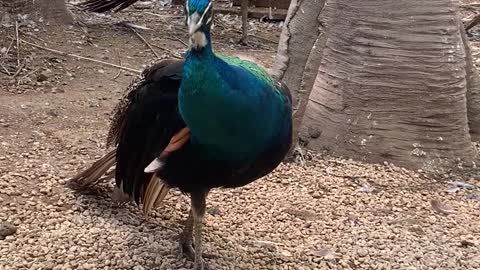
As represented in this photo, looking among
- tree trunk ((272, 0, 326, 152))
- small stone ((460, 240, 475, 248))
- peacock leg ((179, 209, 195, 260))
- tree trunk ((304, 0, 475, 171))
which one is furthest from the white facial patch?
tree trunk ((304, 0, 475, 171))

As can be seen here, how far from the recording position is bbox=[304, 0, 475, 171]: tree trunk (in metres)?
4.45

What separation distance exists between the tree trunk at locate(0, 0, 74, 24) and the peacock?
12.1 feet

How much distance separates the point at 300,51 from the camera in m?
4.29

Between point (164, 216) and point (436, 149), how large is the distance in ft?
6.16

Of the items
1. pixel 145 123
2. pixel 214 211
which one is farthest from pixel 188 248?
pixel 145 123

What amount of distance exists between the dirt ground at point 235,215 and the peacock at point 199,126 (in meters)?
0.27

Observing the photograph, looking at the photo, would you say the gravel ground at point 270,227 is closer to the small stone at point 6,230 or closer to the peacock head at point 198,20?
the small stone at point 6,230

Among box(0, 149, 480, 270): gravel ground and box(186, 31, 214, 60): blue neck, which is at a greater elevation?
box(186, 31, 214, 60): blue neck

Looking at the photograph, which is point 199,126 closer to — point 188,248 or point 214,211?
point 188,248

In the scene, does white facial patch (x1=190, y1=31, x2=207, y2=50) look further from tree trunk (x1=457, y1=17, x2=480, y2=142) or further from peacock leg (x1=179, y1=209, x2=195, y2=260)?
tree trunk (x1=457, y1=17, x2=480, y2=142)

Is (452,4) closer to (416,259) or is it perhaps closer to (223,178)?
(416,259)

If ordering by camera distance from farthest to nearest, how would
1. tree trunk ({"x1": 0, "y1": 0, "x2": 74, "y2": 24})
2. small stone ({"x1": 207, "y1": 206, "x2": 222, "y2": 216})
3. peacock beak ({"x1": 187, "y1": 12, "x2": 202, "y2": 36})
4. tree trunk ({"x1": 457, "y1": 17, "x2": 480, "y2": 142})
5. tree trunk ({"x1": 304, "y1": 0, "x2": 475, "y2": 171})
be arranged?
tree trunk ({"x1": 0, "y1": 0, "x2": 74, "y2": 24})
tree trunk ({"x1": 457, "y1": 17, "x2": 480, "y2": 142})
tree trunk ({"x1": 304, "y1": 0, "x2": 475, "y2": 171})
small stone ({"x1": 207, "y1": 206, "x2": 222, "y2": 216})
peacock beak ({"x1": 187, "y1": 12, "x2": 202, "y2": 36})

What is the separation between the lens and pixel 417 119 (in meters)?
4.46

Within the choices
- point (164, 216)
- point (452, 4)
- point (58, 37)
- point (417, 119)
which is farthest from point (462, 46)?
point (58, 37)
